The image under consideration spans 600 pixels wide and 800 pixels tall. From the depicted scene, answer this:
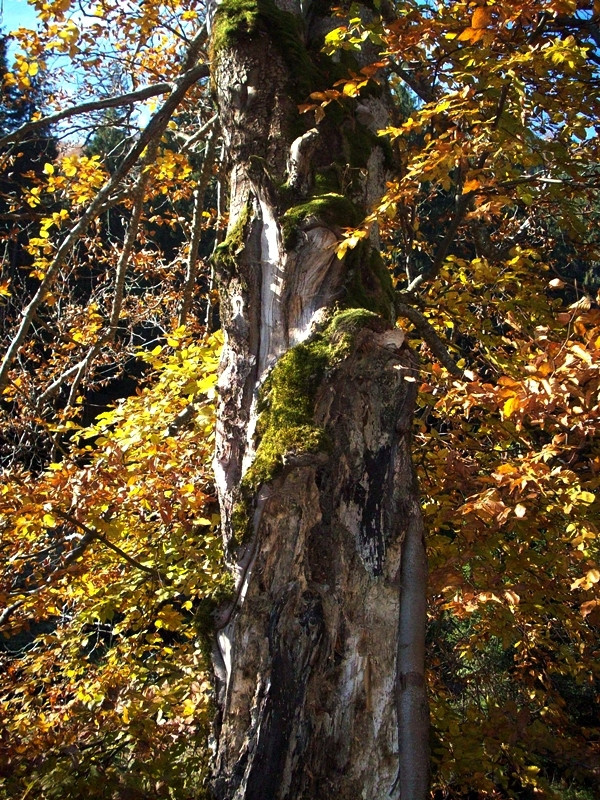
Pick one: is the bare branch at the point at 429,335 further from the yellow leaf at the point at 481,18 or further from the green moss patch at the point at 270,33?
the yellow leaf at the point at 481,18

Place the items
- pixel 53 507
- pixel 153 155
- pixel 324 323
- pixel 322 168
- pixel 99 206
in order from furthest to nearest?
pixel 153 155, pixel 99 206, pixel 53 507, pixel 322 168, pixel 324 323

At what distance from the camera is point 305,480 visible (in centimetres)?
231

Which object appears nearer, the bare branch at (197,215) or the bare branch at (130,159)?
the bare branch at (130,159)

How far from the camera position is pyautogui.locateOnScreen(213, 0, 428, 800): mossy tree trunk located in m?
2.15

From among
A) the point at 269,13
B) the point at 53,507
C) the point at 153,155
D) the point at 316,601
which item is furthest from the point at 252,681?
the point at 153,155

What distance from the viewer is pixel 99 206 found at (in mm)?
3799

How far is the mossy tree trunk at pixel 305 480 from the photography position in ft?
7.07

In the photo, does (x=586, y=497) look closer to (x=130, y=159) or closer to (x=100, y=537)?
(x=100, y=537)

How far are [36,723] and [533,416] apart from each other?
9.50ft

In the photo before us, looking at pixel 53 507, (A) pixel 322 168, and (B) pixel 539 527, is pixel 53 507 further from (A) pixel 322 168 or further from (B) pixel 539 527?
(B) pixel 539 527

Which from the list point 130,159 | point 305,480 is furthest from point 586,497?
point 130,159

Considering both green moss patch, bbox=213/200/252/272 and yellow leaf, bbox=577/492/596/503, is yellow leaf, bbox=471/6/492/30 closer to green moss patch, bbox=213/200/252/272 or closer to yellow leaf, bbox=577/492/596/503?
green moss patch, bbox=213/200/252/272

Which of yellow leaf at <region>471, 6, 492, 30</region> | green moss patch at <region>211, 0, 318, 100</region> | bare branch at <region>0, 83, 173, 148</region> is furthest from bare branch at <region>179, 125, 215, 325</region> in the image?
yellow leaf at <region>471, 6, 492, 30</region>

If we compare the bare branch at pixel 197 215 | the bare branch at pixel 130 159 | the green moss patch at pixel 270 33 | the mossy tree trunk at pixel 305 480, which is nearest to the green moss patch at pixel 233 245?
the mossy tree trunk at pixel 305 480
